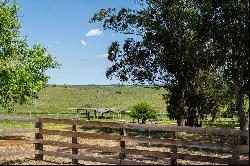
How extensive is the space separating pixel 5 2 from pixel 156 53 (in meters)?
12.8

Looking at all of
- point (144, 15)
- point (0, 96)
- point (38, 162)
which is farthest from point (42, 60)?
point (38, 162)

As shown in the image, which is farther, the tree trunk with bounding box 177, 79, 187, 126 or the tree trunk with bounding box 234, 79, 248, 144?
the tree trunk with bounding box 177, 79, 187, 126

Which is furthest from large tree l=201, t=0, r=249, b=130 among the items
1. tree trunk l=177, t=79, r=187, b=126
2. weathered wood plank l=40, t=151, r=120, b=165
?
tree trunk l=177, t=79, r=187, b=126

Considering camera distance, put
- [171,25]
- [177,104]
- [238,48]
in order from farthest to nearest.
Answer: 1. [177,104]
2. [171,25]
3. [238,48]

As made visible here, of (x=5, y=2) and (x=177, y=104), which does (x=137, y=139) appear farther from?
(x=177, y=104)

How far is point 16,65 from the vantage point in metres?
30.2

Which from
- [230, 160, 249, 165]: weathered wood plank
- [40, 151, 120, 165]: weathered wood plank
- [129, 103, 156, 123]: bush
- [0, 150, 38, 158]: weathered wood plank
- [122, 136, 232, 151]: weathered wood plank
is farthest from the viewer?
[129, 103, 156, 123]: bush

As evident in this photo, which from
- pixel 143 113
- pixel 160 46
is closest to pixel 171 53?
pixel 160 46

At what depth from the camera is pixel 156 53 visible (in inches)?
1447

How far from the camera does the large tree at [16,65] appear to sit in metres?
29.0

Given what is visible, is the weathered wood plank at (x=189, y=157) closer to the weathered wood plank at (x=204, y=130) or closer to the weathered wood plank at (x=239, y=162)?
the weathered wood plank at (x=239, y=162)

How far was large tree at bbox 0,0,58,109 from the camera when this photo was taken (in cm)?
2905

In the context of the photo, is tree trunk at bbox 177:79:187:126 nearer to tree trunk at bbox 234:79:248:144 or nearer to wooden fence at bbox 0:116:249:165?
tree trunk at bbox 234:79:248:144

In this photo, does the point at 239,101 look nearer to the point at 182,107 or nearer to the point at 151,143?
the point at 151,143
